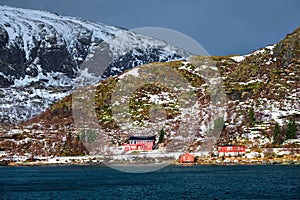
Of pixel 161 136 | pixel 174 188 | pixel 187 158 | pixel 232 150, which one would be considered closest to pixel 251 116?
pixel 232 150

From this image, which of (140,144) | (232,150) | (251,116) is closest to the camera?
(232,150)

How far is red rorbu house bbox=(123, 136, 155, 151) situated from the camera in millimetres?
187750

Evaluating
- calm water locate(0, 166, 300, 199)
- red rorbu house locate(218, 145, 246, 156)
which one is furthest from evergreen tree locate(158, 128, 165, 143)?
calm water locate(0, 166, 300, 199)

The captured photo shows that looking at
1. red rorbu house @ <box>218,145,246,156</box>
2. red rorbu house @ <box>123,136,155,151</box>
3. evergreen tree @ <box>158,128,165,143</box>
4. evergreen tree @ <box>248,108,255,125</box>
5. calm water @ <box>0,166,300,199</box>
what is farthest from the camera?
evergreen tree @ <box>158,128,165,143</box>

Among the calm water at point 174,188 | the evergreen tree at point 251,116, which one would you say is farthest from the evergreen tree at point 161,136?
the calm water at point 174,188

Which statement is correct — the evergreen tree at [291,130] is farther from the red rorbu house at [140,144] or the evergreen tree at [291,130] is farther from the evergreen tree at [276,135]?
the red rorbu house at [140,144]

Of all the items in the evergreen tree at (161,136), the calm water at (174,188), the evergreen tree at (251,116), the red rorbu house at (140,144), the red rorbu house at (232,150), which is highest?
the evergreen tree at (251,116)

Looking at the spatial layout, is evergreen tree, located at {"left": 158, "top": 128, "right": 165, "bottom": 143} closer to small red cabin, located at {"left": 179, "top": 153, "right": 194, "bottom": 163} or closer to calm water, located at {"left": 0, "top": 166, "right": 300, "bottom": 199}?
small red cabin, located at {"left": 179, "top": 153, "right": 194, "bottom": 163}

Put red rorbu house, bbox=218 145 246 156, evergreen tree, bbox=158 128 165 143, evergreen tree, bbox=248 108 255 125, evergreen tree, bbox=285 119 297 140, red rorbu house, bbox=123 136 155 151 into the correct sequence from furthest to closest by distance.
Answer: evergreen tree, bbox=158 128 165 143 → evergreen tree, bbox=248 108 255 125 → red rorbu house, bbox=123 136 155 151 → evergreen tree, bbox=285 119 297 140 → red rorbu house, bbox=218 145 246 156

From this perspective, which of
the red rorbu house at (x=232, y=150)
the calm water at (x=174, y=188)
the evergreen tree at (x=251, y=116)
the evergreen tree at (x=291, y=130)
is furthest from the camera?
the evergreen tree at (x=251, y=116)

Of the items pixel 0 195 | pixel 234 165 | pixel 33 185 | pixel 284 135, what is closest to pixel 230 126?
pixel 284 135

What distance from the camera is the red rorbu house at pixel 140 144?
18775cm

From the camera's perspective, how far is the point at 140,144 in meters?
188

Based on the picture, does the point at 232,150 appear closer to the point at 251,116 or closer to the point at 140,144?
the point at 251,116
